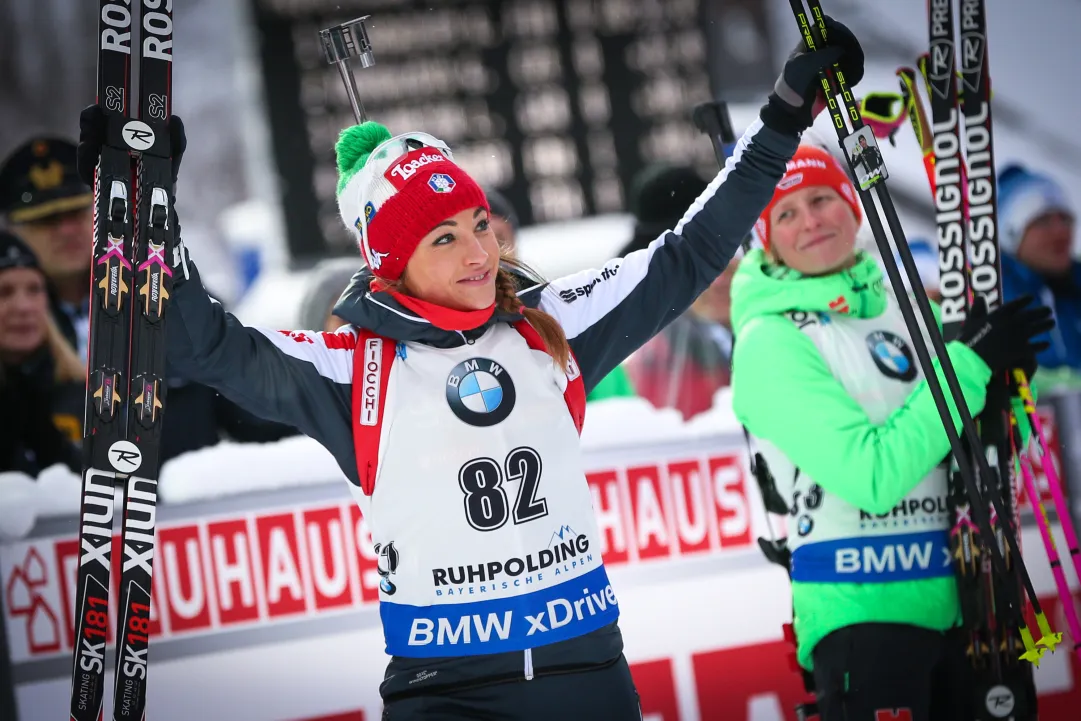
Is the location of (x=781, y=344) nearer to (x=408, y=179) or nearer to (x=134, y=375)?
(x=408, y=179)

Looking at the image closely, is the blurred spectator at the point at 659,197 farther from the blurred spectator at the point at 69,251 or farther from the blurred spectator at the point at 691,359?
the blurred spectator at the point at 69,251

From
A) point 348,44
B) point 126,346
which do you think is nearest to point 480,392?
point 126,346

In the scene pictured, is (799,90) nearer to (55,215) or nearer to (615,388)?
(615,388)

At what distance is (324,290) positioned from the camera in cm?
406

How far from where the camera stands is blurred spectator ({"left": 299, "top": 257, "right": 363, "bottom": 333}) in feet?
13.2

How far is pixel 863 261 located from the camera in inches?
102

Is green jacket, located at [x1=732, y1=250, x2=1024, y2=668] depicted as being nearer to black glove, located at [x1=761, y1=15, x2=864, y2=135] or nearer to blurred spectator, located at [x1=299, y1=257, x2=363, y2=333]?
→ black glove, located at [x1=761, y1=15, x2=864, y2=135]

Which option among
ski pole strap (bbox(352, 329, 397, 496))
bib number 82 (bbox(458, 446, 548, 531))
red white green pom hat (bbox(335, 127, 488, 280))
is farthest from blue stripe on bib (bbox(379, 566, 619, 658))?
red white green pom hat (bbox(335, 127, 488, 280))

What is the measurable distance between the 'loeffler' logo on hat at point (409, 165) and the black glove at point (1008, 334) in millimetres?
1209

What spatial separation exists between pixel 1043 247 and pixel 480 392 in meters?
3.33

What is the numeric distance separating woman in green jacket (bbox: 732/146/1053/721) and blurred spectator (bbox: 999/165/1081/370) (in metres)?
2.11

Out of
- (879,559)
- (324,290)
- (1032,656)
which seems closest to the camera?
(1032,656)

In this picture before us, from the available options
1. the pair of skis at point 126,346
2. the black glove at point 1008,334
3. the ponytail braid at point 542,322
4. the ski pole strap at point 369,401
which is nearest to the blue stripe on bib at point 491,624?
the ski pole strap at point 369,401

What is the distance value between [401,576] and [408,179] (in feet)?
2.34
